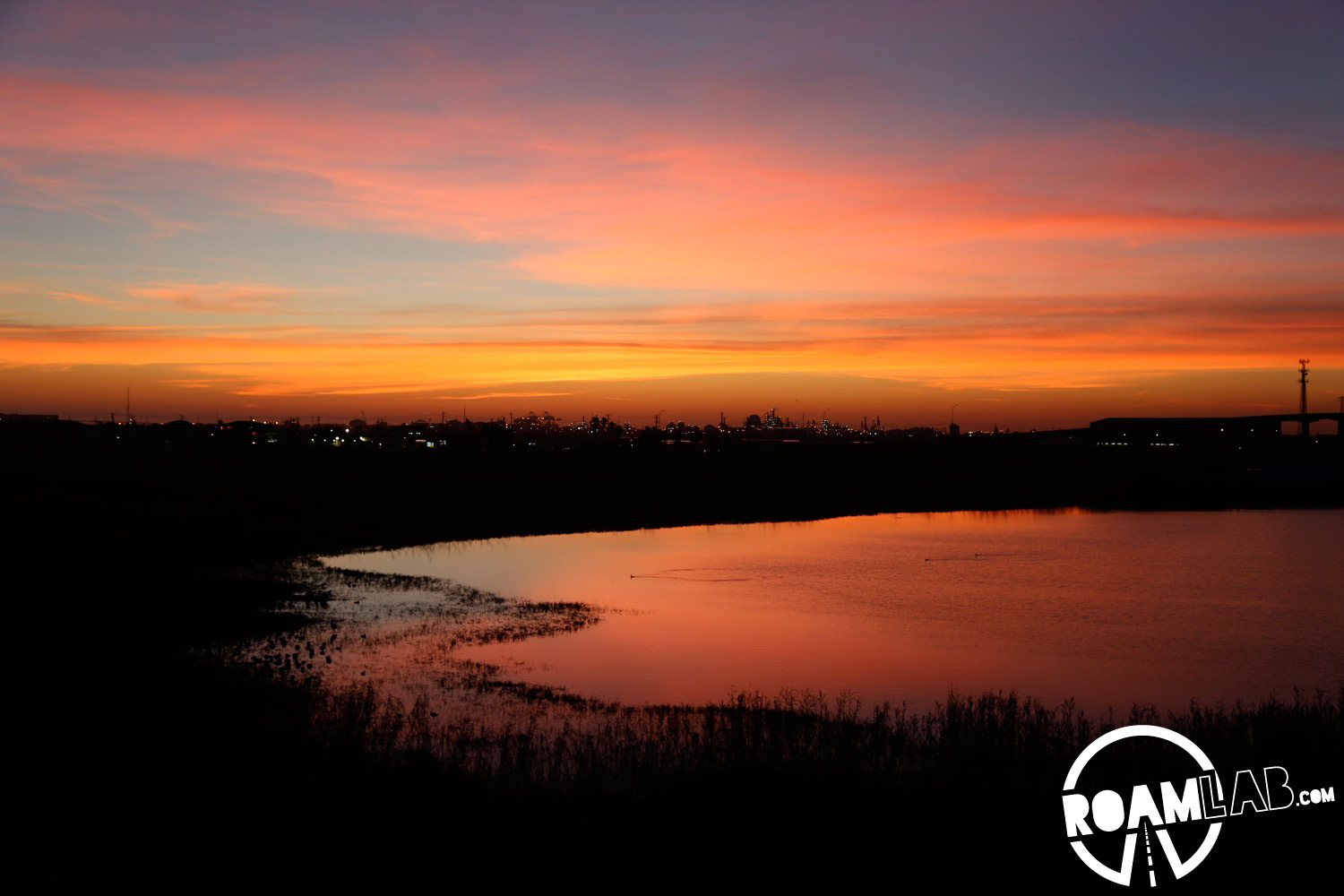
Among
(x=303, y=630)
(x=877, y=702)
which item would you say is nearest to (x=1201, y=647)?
(x=877, y=702)

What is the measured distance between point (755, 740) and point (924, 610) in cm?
2108

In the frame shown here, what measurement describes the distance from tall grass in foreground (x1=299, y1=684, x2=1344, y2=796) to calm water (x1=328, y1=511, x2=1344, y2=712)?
121 inches

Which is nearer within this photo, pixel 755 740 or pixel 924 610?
pixel 755 740

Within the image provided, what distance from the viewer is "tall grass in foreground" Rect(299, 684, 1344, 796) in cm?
1661

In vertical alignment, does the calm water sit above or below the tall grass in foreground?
below

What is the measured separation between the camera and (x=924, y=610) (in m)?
38.4

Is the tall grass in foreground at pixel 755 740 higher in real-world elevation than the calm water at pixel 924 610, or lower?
higher

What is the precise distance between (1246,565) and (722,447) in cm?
13536

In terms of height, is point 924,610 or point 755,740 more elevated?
point 755,740

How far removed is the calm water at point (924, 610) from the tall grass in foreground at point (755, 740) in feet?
10.1

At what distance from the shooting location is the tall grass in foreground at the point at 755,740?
54.5ft

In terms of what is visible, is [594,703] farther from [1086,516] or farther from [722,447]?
[722,447]

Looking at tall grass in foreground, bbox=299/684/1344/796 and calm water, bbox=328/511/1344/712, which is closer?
tall grass in foreground, bbox=299/684/1344/796

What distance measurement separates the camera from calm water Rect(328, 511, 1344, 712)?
27.0m
